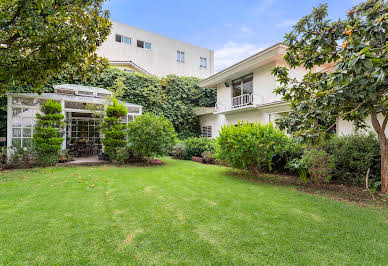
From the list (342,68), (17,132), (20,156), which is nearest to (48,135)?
(20,156)

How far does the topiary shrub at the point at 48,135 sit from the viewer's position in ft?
26.5

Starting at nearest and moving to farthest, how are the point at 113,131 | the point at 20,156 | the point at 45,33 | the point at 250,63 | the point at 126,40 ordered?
the point at 45,33
the point at 20,156
the point at 113,131
the point at 250,63
the point at 126,40

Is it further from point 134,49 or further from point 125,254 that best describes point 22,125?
point 134,49

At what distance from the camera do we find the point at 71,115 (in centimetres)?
1163

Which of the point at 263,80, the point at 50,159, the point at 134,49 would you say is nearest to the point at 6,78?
the point at 50,159

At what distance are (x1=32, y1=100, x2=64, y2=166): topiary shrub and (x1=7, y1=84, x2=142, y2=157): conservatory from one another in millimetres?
729

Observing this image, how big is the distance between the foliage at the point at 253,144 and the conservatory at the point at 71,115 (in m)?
6.94

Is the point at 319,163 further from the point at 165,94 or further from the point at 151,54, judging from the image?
the point at 151,54

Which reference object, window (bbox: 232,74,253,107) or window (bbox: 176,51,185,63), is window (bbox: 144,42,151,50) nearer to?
window (bbox: 176,51,185,63)

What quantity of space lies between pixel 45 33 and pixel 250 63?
965 cm

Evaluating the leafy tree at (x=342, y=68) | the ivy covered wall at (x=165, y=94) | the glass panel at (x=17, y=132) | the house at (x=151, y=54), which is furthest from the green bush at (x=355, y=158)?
the house at (x=151, y=54)

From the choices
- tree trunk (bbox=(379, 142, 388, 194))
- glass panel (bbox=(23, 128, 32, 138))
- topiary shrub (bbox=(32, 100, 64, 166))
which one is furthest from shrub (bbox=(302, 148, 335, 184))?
glass panel (bbox=(23, 128, 32, 138))

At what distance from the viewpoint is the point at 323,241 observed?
8.83ft

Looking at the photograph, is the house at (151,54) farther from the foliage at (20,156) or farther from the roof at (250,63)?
the foliage at (20,156)
